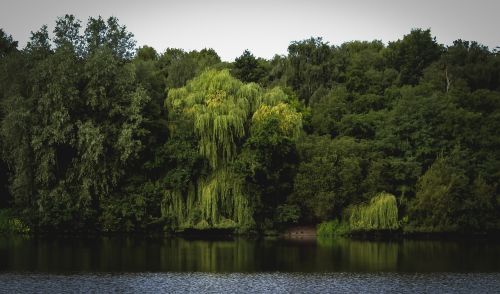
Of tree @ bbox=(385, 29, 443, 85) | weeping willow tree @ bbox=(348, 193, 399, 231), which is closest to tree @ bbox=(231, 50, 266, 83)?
tree @ bbox=(385, 29, 443, 85)

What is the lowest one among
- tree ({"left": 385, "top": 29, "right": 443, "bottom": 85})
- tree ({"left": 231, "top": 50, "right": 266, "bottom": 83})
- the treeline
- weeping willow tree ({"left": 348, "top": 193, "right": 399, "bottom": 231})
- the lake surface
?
the lake surface

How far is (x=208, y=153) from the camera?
59.0 meters

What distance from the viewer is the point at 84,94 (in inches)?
2339

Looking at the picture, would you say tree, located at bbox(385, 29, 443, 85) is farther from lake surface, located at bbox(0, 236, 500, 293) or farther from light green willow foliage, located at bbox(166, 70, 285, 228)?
lake surface, located at bbox(0, 236, 500, 293)

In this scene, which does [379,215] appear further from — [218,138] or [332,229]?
[218,138]

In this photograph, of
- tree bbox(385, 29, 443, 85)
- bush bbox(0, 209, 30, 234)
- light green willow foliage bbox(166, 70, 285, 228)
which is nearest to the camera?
light green willow foliage bbox(166, 70, 285, 228)

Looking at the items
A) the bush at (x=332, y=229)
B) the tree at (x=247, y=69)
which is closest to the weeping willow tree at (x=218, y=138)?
the bush at (x=332, y=229)

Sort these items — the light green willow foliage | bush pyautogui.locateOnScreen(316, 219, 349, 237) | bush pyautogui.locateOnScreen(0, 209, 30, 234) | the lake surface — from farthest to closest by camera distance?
bush pyautogui.locateOnScreen(0, 209, 30, 234) < bush pyautogui.locateOnScreen(316, 219, 349, 237) < the light green willow foliage < the lake surface

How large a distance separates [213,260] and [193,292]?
11196 mm

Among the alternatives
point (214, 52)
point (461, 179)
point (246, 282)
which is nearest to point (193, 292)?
point (246, 282)

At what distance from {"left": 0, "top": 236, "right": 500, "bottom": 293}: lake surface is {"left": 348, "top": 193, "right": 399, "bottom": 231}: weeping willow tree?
2.32 m

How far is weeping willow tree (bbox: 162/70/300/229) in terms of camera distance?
58750 millimetres

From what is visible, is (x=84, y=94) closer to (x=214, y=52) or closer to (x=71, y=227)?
(x=71, y=227)

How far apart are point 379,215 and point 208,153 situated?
45.5ft
